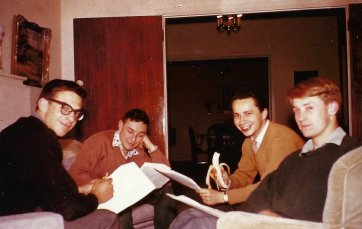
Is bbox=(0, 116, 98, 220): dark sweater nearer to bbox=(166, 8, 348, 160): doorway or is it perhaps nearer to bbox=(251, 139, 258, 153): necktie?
bbox=(251, 139, 258, 153): necktie

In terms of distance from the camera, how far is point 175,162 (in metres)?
10.7

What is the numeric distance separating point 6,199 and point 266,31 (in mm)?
6876

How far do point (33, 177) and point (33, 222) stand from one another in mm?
215

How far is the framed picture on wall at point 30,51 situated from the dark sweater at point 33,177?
6.73ft

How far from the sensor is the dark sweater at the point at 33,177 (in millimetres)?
1635

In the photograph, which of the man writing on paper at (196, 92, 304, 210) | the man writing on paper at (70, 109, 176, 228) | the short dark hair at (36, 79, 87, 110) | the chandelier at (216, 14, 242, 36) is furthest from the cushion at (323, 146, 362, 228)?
the chandelier at (216, 14, 242, 36)

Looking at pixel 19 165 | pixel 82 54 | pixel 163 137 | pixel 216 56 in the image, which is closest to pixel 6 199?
pixel 19 165

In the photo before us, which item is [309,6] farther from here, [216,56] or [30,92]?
[216,56]

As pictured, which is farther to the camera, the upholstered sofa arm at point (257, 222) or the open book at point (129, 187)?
the open book at point (129, 187)

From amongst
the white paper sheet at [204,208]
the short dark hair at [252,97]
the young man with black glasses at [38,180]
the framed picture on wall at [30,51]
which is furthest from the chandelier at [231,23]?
the white paper sheet at [204,208]

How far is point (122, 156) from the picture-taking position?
305 cm

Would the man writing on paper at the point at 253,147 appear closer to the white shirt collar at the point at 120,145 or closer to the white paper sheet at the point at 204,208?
the white paper sheet at the point at 204,208

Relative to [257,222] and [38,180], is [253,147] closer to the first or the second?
[257,222]

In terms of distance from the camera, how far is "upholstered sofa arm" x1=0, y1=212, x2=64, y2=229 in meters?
1.48
